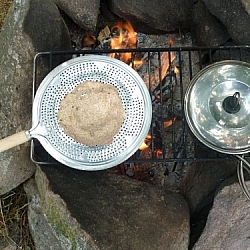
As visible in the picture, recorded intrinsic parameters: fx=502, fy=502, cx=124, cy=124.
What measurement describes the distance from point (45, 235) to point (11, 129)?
317mm

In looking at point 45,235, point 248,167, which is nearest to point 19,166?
point 45,235

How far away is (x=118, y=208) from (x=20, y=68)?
454 millimetres

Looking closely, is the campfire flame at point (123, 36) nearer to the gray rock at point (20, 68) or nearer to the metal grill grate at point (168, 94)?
the metal grill grate at point (168, 94)

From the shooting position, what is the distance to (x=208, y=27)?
4.68ft

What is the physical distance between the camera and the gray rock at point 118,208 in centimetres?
124

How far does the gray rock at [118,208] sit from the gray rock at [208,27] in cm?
45

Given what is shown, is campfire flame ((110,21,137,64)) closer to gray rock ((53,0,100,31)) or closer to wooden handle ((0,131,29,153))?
gray rock ((53,0,100,31))

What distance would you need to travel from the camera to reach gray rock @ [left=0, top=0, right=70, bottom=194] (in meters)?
1.34

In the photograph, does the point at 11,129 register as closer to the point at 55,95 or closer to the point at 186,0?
the point at 55,95

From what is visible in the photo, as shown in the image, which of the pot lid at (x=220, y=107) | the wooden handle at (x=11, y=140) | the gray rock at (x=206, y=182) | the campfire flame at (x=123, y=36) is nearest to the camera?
the wooden handle at (x=11, y=140)

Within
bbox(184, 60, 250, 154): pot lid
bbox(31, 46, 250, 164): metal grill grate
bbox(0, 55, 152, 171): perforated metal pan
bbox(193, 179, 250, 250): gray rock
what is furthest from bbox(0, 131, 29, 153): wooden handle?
bbox(193, 179, 250, 250): gray rock

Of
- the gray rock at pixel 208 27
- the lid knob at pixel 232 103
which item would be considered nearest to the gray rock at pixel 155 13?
the gray rock at pixel 208 27

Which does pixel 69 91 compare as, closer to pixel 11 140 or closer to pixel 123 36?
pixel 11 140

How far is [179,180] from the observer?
1.47 m
